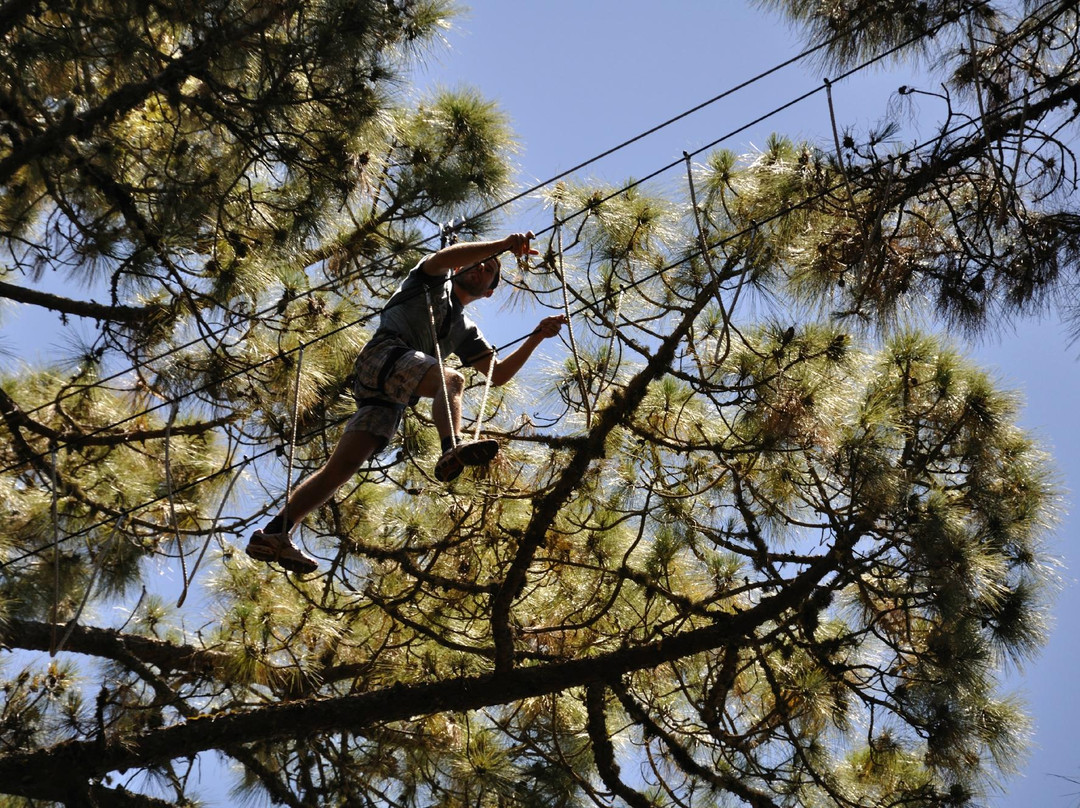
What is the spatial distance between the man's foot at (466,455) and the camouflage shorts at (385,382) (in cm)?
31

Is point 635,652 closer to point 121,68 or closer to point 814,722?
point 814,722

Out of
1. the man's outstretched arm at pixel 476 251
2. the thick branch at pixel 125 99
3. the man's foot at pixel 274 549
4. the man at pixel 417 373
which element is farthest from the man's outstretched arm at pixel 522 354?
the thick branch at pixel 125 99

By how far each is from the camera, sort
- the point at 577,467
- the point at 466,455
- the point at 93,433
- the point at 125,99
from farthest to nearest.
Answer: the point at 93,433 < the point at 125,99 < the point at 577,467 < the point at 466,455

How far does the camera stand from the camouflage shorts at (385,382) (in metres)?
2.85

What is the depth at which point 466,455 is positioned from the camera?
2582mm

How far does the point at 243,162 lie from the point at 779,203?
1.83 metres

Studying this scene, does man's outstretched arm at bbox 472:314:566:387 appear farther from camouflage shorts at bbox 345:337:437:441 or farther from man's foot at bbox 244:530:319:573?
man's foot at bbox 244:530:319:573

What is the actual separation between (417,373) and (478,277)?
52 cm

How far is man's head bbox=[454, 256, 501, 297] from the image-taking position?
10.6 ft

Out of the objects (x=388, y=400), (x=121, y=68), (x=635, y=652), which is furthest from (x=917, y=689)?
(x=121, y=68)

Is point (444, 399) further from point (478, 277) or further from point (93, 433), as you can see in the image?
point (93, 433)

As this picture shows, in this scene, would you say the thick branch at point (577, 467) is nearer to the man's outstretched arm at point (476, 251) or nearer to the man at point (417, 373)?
the man at point (417, 373)

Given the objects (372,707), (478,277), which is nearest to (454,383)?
(478,277)

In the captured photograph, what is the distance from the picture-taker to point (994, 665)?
11.6 ft
